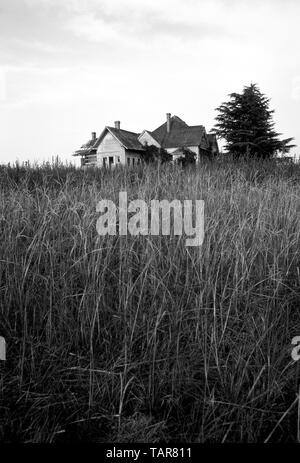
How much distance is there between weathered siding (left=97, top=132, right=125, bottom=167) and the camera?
32.1 metres

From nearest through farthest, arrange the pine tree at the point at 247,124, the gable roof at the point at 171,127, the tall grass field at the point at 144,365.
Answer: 1. the tall grass field at the point at 144,365
2. the pine tree at the point at 247,124
3. the gable roof at the point at 171,127

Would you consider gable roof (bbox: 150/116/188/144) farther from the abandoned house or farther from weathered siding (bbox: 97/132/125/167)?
weathered siding (bbox: 97/132/125/167)

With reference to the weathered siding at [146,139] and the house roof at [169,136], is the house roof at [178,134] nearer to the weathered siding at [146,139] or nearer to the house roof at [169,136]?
the house roof at [169,136]

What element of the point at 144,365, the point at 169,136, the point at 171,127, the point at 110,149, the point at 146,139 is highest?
the point at 171,127

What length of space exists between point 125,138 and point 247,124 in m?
11.0

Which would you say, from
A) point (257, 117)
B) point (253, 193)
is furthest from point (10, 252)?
point (257, 117)

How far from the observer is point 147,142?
3594cm

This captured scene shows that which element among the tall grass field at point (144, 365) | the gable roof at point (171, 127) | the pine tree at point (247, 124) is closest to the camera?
the tall grass field at point (144, 365)

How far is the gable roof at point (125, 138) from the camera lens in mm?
31953

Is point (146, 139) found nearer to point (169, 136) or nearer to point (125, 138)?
point (169, 136)

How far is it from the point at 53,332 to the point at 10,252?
79cm

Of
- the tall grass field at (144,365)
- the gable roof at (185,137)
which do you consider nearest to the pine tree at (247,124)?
the gable roof at (185,137)

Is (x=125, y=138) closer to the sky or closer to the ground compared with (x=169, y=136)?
closer to the ground

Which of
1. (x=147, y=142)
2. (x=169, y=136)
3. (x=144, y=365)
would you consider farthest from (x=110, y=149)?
(x=144, y=365)
